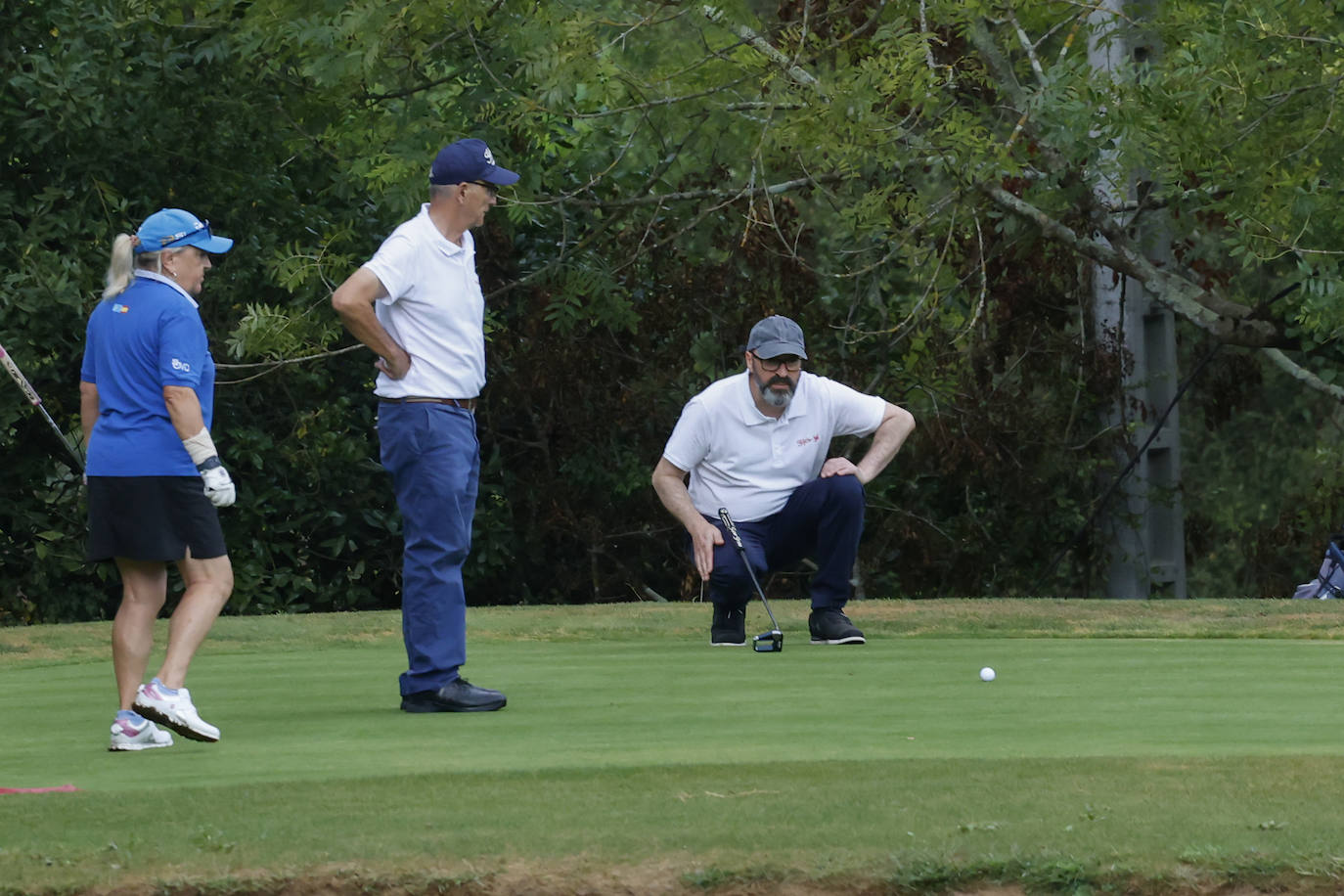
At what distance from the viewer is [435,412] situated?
6.65m

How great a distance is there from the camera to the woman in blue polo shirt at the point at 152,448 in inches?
234

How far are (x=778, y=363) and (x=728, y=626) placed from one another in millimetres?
1152

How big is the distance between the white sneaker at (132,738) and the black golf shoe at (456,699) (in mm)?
972

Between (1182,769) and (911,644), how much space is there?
369 centimetres

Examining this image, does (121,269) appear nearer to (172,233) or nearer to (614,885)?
(172,233)

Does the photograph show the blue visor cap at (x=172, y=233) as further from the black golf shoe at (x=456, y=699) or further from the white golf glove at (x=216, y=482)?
the black golf shoe at (x=456, y=699)

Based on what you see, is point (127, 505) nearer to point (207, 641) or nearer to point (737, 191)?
point (207, 641)

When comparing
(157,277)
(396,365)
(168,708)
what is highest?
(157,277)

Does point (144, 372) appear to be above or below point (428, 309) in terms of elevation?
below

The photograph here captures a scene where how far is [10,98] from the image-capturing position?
14617 millimetres

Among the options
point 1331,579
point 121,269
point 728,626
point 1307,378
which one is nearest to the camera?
point 121,269

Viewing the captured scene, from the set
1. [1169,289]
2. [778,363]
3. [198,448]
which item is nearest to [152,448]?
[198,448]

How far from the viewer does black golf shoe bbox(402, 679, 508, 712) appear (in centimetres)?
660

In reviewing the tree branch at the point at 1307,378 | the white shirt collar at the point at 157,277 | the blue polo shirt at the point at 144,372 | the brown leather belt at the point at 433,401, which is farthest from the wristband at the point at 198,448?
the tree branch at the point at 1307,378
